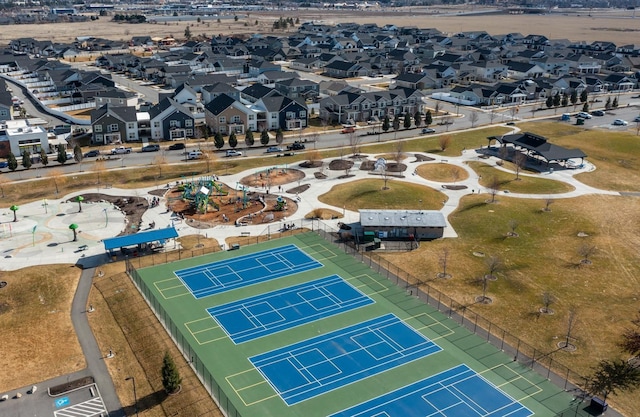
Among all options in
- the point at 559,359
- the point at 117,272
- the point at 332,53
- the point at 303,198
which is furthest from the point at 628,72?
the point at 117,272

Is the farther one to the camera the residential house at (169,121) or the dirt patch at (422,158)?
the residential house at (169,121)

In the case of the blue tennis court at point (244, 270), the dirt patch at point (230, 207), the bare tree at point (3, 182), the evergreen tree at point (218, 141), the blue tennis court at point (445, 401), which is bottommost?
the blue tennis court at point (445, 401)

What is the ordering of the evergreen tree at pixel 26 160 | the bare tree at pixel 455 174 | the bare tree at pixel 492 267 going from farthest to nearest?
1. the evergreen tree at pixel 26 160
2. the bare tree at pixel 455 174
3. the bare tree at pixel 492 267

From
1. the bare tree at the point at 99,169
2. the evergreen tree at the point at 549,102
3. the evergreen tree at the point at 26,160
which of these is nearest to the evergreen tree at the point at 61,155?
the evergreen tree at the point at 26,160

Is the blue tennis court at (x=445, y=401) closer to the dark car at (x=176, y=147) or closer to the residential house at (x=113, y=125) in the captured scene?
the dark car at (x=176, y=147)

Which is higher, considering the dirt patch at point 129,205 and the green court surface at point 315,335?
the dirt patch at point 129,205

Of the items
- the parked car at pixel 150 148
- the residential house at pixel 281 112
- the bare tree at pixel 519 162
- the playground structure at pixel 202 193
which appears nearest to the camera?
the playground structure at pixel 202 193

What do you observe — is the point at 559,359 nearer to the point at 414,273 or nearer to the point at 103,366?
the point at 414,273
